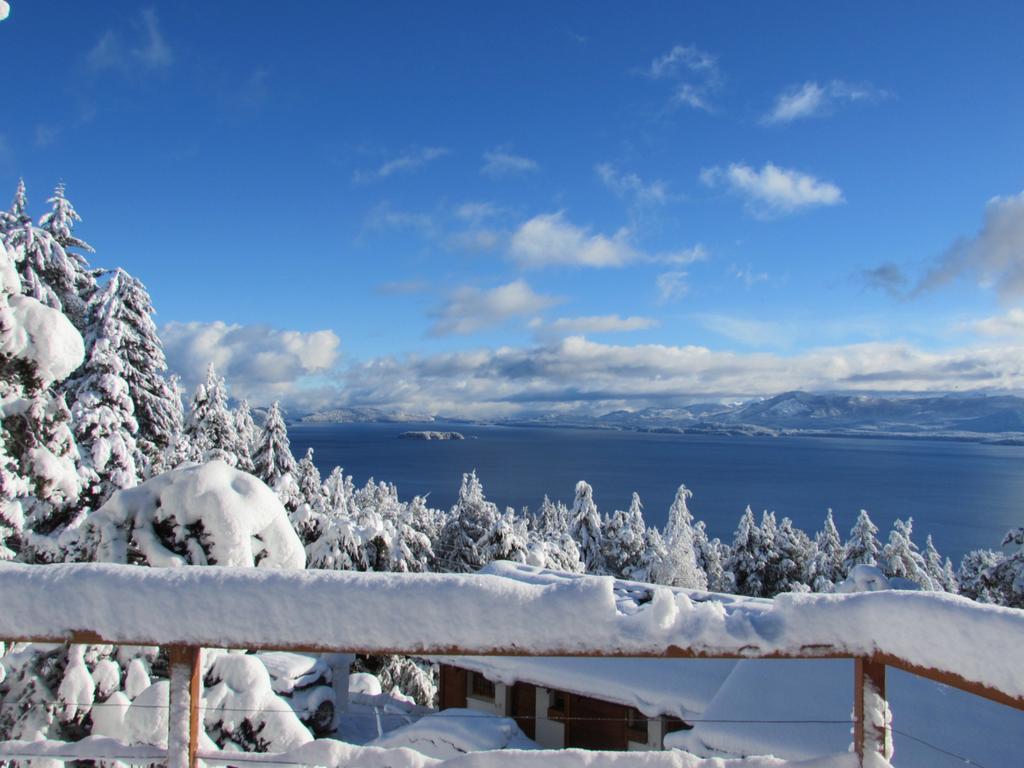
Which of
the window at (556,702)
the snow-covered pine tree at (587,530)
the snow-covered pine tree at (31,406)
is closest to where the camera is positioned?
the snow-covered pine tree at (31,406)

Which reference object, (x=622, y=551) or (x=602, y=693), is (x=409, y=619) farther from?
(x=622, y=551)

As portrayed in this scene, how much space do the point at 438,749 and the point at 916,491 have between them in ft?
429

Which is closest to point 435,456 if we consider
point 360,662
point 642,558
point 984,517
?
point 984,517

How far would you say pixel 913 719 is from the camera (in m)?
7.62

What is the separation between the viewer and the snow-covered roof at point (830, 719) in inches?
275

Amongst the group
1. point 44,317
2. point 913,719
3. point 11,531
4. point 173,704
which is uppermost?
point 44,317

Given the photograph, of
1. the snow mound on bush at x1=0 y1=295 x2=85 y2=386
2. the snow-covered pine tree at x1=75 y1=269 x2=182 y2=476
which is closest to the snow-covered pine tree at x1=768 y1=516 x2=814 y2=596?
the snow-covered pine tree at x1=75 y1=269 x2=182 y2=476

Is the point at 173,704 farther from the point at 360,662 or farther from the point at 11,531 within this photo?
the point at 360,662

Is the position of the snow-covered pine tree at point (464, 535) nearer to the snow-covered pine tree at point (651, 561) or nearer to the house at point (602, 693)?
the snow-covered pine tree at point (651, 561)

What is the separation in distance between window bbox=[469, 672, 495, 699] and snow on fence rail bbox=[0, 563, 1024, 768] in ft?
42.4

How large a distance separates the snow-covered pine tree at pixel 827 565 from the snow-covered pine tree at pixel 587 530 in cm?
1158

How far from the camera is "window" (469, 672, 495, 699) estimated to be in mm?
13516

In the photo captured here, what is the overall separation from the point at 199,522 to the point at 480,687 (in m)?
9.39

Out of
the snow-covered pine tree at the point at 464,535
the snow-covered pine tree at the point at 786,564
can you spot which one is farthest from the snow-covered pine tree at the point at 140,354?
the snow-covered pine tree at the point at 786,564
